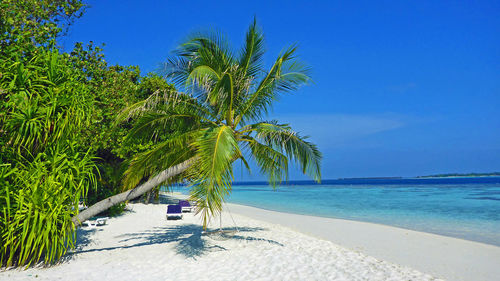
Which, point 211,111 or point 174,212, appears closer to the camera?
point 211,111

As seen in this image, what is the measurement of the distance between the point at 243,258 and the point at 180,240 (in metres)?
2.71

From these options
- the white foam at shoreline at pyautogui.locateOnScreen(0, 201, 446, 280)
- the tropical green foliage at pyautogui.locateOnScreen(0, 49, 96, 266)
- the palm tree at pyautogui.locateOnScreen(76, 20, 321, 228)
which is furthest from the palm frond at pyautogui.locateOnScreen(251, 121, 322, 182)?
the tropical green foliage at pyautogui.locateOnScreen(0, 49, 96, 266)

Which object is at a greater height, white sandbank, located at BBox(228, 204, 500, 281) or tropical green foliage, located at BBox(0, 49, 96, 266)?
tropical green foliage, located at BBox(0, 49, 96, 266)

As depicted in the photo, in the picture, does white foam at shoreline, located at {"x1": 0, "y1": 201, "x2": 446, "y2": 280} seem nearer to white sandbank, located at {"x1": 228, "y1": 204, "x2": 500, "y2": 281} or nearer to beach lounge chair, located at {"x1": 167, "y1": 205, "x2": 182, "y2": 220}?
white sandbank, located at {"x1": 228, "y1": 204, "x2": 500, "y2": 281}

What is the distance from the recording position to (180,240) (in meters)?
9.18

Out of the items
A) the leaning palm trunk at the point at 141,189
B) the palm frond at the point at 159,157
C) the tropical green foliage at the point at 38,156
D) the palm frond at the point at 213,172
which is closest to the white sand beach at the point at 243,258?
the tropical green foliage at the point at 38,156

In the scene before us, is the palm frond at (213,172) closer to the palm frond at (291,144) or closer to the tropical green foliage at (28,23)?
the palm frond at (291,144)

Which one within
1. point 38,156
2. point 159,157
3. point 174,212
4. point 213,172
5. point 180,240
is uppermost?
point 159,157

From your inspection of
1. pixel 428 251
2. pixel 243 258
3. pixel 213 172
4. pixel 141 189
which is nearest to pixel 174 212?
pixel 141 189

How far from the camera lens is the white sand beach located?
5.95 meters

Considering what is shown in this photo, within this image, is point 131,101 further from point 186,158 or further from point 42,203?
point 42,203

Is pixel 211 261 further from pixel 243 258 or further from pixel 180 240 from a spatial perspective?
pixel 180 240

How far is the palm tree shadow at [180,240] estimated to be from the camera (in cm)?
786

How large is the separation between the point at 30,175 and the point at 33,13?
4.16 meters
